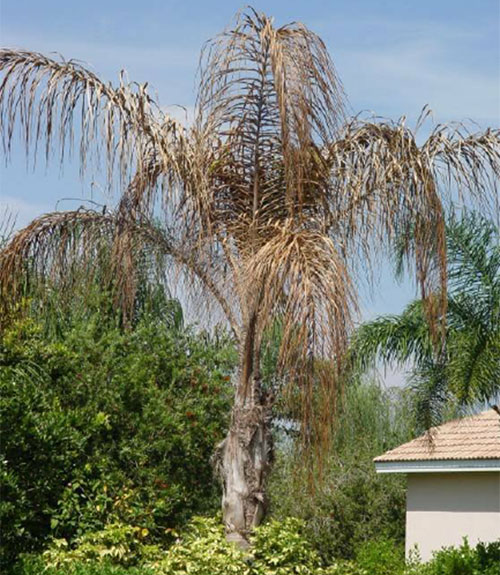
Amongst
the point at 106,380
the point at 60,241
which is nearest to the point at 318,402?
the point at 60,241

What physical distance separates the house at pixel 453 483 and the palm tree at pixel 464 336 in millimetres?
2205

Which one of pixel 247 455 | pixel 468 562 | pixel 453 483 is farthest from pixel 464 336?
pixel 247 455

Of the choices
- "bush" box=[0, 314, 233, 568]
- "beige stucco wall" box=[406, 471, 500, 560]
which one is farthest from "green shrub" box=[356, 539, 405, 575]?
"bush" box=[0, 314, 233, 568]

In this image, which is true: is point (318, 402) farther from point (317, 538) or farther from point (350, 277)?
point (317, 538)

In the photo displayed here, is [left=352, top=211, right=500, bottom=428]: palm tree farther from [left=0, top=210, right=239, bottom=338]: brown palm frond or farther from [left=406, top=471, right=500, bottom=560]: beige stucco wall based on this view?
[left=0, top=210, right=239, bottom=338]: brown palm frond

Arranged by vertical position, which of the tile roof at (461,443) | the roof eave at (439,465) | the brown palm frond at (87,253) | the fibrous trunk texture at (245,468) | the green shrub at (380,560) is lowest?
the green shrub at (380,560)

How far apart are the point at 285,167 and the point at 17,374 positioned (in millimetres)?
5041

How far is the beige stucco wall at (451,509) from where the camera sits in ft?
57.0

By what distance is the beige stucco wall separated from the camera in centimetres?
1738

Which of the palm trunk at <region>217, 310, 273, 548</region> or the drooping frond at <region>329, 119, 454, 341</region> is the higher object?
the drooping frond at <region>329, 119, 454, 341</region>

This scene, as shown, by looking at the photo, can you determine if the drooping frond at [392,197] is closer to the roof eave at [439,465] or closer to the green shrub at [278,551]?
the green shrub at [278,551]

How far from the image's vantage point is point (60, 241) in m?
11.2

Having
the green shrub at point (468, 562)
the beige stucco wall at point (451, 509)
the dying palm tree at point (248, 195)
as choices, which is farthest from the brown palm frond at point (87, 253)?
the beige stucco wall at point (451, 509)

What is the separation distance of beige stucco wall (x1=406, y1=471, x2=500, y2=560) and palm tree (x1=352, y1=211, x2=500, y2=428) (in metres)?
3.10
